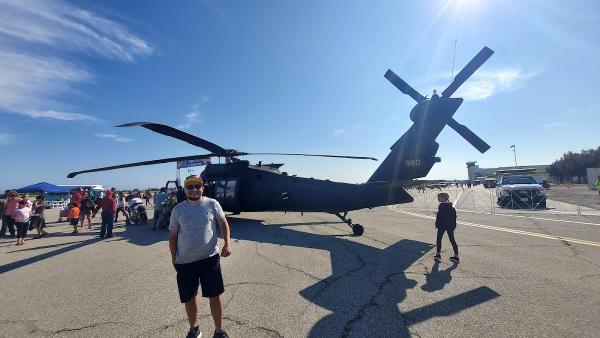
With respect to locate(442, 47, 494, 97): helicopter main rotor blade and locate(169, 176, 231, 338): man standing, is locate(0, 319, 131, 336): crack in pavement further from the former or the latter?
locate(442, 47, 494, 97): helicopter main rotor blade

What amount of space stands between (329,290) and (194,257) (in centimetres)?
262

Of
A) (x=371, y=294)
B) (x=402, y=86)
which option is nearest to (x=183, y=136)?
(x=402, y=86)

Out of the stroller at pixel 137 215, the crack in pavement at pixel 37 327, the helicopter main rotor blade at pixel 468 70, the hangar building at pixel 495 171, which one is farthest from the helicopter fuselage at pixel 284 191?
the hangar building at pixel 495 171

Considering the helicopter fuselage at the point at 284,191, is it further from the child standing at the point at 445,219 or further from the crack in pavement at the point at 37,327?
the crack in pavement at the point at 37,327

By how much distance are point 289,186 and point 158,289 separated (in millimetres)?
7685

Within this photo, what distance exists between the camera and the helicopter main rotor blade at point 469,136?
883 cm

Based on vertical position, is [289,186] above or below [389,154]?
below

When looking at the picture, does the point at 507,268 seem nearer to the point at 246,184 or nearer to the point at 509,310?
the point at 509,310

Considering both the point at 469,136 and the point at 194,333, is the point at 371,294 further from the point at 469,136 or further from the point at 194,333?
the point at 469,136

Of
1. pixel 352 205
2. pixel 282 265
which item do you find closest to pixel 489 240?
pixel 352 205

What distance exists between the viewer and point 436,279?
5.75 meters

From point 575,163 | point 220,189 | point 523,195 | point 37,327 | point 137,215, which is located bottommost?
point 37,327

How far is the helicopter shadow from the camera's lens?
392cm

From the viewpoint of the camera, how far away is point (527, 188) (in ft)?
65.0
